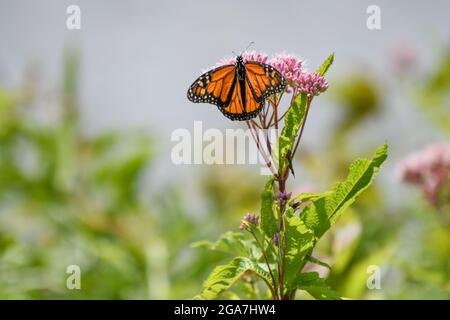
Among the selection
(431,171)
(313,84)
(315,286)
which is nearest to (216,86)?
(313,84)

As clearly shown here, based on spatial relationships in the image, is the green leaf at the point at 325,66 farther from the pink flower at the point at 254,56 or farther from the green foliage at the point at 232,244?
the green foliage at the point at 232,244

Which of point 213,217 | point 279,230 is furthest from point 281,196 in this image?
point 213,217

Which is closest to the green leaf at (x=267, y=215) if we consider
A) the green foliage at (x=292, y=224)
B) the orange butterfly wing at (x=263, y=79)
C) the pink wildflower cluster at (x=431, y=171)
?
the green foliage at (x=292, y=224)

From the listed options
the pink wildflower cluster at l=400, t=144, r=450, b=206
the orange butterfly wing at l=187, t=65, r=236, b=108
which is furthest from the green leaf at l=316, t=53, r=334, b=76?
the pink wildflower cluster at l=400, t=144, r=450, b=206

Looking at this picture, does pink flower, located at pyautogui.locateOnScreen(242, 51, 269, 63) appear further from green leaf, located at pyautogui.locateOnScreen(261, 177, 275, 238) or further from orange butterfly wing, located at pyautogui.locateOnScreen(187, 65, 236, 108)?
green leaf, located at pyautogui.locateOnScreen(261, 177, 275, 238)

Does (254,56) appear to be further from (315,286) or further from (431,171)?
(431,171)

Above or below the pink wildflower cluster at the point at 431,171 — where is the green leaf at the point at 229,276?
below
